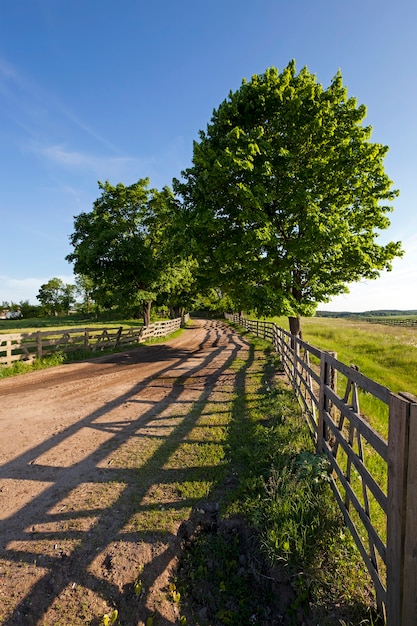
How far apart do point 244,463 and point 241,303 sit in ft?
37.5

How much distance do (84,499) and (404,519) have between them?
13.6ft

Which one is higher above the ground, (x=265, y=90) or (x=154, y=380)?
(x=265, y=90)

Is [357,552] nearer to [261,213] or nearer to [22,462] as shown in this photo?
[22,462]

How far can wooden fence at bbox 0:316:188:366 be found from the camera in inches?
536

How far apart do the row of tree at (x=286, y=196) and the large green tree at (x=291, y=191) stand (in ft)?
0.15

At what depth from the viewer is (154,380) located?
11586 millimetres

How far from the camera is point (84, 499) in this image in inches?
177

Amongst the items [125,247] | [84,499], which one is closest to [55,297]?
[125,247]

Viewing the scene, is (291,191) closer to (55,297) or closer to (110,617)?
(110,617)

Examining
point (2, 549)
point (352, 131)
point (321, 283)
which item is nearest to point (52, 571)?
point (2, 549)

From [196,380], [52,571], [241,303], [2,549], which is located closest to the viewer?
[52,571]

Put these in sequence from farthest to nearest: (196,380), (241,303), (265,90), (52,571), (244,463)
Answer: (241,303) < (265,90) < (196,380) < (244,463) < (52,571)

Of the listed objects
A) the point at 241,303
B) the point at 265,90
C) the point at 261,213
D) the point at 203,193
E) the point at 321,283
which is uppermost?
the point at 265,90

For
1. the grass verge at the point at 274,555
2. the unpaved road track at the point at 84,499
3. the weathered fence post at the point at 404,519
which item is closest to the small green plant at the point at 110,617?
the unpaved road track at the point at 84,499
